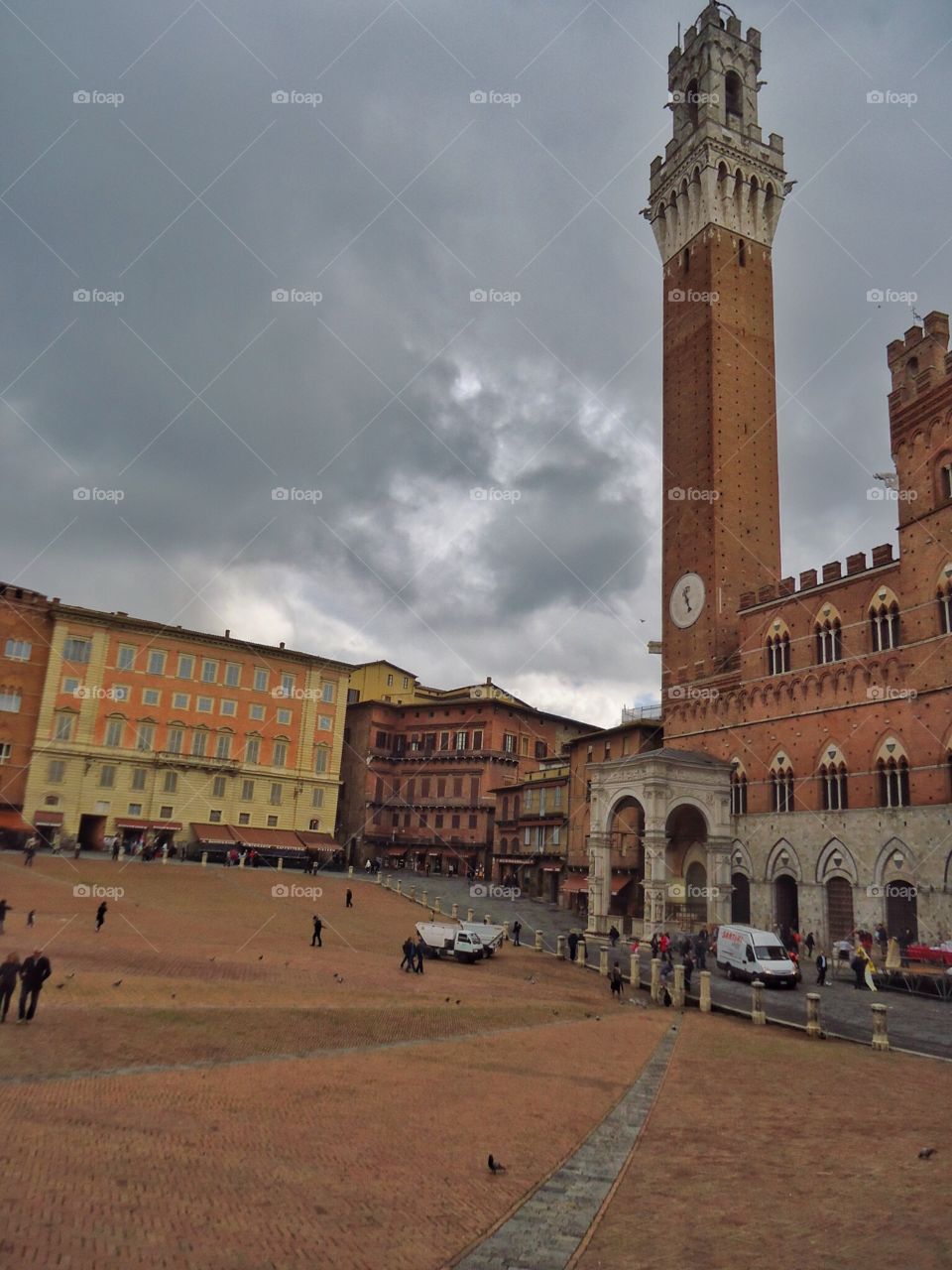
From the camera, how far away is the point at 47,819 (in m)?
50.6

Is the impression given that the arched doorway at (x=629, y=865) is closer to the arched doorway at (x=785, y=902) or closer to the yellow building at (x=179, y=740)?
the arched doorway at (x=785, y=902)

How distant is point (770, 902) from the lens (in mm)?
38594

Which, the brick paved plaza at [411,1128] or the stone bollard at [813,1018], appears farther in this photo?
the stone bollard at [813,1018]

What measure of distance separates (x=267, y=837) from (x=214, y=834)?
346 cm

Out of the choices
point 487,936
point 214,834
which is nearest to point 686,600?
point 487,936

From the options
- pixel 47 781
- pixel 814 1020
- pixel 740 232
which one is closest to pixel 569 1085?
pixel 814 1020

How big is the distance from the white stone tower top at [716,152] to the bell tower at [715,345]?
9 cm

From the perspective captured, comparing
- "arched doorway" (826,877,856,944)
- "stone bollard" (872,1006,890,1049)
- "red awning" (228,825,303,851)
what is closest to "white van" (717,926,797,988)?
"arched doorway" (826,877,856,944)

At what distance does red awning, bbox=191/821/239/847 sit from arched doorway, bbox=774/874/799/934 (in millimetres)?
31712

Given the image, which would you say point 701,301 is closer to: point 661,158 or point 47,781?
point 661,158

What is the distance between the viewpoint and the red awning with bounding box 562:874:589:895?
164 ft

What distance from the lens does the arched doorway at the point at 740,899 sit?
132ft

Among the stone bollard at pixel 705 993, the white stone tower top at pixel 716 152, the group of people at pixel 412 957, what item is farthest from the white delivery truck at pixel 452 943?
the white stone tower top at pixel 716 152

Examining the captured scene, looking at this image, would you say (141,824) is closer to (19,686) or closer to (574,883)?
(19,686)
